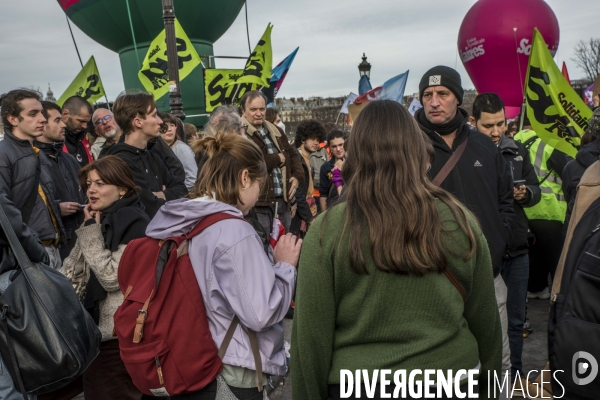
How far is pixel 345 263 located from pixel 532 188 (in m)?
3.06

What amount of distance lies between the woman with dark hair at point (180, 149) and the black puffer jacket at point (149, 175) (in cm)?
140

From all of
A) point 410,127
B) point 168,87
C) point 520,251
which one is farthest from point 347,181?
point 168,87

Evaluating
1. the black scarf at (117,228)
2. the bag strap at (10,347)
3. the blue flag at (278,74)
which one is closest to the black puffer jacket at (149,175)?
the black scarf at (117,228)

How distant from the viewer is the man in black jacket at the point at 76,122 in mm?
6652

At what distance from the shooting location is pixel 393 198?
1996 millimetres

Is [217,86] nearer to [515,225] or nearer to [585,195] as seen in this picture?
[515,225]

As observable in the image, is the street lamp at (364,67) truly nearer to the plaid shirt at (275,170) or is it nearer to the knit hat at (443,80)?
the plaid shirt at (275,170)

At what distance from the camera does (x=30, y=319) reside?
2609mm

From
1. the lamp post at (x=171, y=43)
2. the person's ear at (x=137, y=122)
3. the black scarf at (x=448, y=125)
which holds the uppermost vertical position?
the lamp post at (x=171, y=43)

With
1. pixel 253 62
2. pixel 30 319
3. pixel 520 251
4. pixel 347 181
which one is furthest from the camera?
pixel 253 62

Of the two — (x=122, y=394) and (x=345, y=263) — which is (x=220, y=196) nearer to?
(x=345, y=263)

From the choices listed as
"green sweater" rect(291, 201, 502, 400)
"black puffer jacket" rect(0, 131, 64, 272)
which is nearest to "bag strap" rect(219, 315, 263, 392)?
"green sweater" rect(291, 201, 502, 400)

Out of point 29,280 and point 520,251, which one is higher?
point 29,280

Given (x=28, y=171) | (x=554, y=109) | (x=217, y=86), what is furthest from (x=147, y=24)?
(x=554, y=109)
